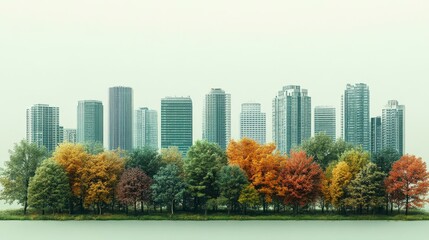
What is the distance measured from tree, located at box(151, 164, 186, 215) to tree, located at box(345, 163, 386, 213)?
9.07 m

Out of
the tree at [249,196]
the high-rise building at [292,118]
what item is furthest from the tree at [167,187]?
the high-rise building at [292,118]

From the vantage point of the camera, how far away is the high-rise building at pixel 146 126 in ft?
346

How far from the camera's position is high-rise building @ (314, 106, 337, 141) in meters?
91.1

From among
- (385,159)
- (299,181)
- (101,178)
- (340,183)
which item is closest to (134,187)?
(101,178)

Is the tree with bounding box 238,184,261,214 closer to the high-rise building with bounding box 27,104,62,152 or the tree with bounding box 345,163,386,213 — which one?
the tree with bounding box 345,163,386,213

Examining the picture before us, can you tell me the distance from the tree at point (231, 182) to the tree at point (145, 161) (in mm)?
4112

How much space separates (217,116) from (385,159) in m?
61.1

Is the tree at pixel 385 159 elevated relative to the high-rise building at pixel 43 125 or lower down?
lower down

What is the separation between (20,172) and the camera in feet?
120

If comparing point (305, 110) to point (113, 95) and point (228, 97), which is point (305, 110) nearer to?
point (228, 97)

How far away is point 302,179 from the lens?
35.0 m

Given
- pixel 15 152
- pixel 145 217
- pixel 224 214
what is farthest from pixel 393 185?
pixel 15 152

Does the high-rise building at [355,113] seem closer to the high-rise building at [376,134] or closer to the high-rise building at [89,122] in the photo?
the high-rise building at [376,134]

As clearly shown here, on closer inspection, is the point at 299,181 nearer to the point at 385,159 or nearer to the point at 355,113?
the point at 385,159
